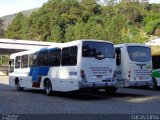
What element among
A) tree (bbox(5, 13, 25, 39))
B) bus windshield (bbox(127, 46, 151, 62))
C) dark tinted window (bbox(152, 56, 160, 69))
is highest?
tree (bbox(5, 13, 25, 39))

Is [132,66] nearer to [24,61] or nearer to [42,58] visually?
[42,58]

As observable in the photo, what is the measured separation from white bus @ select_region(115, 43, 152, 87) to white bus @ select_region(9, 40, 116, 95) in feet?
3.14

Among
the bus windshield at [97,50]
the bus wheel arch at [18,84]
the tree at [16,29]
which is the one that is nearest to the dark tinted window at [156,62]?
the bus windshield at [97,50]

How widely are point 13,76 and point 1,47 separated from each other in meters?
33.5

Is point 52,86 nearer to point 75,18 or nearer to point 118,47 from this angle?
point 118,47

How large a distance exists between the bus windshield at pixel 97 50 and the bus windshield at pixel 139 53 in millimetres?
1713

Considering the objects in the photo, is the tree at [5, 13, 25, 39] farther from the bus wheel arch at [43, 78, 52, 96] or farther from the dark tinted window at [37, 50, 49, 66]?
the bus wheel arch at [43, 78, 52, 96]

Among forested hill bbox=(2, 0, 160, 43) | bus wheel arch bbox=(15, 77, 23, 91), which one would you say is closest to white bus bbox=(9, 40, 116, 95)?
bus wheel arch bbox=(15, 77, 23, 91)

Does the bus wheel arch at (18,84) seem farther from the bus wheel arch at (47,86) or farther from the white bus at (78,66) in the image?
the bus wheel arch at (47,86)

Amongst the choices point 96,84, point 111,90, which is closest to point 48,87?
point 111,90

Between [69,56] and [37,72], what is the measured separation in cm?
387

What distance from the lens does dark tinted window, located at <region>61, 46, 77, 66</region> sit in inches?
655

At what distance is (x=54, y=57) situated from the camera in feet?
61.4

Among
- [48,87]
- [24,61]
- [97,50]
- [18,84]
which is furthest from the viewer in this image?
[18,84]
